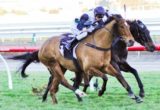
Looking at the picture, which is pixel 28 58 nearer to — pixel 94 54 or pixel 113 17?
pixel 94 54

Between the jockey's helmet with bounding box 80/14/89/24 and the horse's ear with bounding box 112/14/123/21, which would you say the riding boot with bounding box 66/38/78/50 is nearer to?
the jockey's helmet with bounding box 80/14/89/24

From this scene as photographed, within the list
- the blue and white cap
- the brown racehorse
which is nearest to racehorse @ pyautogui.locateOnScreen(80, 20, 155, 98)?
the brown racehorse

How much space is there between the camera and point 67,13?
78.6ft

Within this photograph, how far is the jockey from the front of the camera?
27.6 feet

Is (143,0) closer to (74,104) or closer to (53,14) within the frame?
(53,14)

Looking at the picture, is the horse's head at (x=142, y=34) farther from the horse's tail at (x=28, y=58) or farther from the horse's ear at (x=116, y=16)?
the horse's tail at (x=28, y=58)

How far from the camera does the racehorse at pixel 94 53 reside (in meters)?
8.01

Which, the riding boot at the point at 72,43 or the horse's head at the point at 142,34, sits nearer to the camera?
the riding boot at the point at 72,43

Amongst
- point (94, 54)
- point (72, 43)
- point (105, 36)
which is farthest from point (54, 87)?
point (105, 36)

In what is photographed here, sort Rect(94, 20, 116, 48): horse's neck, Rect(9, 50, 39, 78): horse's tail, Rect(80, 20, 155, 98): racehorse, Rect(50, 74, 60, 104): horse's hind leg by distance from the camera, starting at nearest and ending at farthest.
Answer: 1. Rect(94, 20, 116, 48): horse's neck
2. Rect(50, 74, 60, 104): horse's hind leg
3. Rect(80, 20, 155, 98): racehorse
4. Rect(9, 50, 39, 78): horse's tail

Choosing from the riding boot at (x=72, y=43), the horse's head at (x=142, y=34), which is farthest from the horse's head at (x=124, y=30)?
the horse's head at (x=142, y=34)

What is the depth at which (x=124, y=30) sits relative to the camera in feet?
25.7

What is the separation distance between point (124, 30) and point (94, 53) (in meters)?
0.62

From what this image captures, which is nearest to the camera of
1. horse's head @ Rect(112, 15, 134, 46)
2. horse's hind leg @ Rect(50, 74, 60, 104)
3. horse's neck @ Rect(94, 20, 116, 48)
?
horse's head @ Rect(112, 15, 134, 46)
